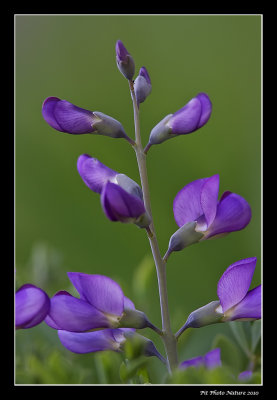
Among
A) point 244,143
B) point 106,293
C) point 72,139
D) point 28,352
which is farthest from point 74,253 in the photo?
point 106,293

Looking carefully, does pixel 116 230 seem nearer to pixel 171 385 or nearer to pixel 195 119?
pixel 195 119

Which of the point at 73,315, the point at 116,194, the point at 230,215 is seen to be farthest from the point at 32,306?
the point at 230,215

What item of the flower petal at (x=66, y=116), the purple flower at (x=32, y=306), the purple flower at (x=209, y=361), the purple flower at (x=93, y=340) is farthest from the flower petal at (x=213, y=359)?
the flower petal at (x=66, y=116)

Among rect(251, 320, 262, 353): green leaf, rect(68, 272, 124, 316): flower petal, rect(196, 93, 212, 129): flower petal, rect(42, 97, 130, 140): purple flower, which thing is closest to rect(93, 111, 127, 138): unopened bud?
rect(42, 97, 130, 140): purple flower

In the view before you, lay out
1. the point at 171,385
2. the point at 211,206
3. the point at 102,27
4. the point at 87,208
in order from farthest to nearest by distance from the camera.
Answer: the point at 87,208 < the point at 102,27 < the point at 211,206 < the point at 171,385

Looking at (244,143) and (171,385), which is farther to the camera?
(244,143)
